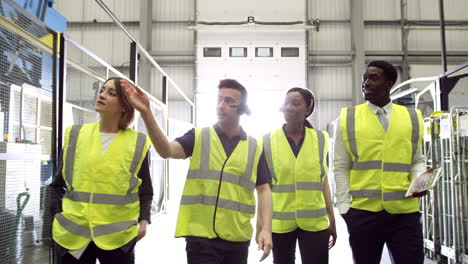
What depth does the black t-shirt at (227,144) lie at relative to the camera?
2.08m

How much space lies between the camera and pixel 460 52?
1367cm

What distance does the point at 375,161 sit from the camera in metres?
2.44

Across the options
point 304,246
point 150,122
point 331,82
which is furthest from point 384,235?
point 331,82

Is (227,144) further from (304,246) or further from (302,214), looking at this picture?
(304,246)

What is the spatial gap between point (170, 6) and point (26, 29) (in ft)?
38.8

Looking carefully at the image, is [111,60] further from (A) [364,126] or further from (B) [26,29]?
(A) [364,126]

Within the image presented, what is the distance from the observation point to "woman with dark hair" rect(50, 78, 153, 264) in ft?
6.59

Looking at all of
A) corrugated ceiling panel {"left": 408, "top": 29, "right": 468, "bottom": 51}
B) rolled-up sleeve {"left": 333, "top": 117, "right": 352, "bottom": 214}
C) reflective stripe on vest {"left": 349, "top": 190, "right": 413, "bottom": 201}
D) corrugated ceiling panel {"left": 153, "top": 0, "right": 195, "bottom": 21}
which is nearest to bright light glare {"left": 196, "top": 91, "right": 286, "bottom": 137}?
corrugated ceiling panel {"left": 153, "top": 0, "right": 195, "bottom": 21}

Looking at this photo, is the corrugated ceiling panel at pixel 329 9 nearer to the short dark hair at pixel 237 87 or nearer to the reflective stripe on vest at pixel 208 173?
the short dark hair at pixel 237 87

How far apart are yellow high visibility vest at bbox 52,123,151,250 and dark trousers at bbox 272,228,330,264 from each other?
1.04 meters

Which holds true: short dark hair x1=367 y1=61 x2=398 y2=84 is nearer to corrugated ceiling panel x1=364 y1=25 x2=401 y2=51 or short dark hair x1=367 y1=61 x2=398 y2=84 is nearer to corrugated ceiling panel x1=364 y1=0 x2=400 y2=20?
corrugated ceiling panel x1=364 y1=25 x2=401 y2=51

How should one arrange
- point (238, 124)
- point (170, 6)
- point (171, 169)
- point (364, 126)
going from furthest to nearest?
1. point (170, 6)
2. point (171, 169)
3. point (364, 126)
4. point (238, 124)

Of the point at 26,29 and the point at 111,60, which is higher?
the point at 111,60

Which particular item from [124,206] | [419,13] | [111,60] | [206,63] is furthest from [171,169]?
[419,13]
